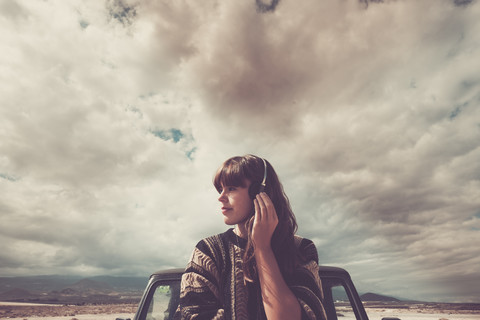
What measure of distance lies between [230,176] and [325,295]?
2166mm

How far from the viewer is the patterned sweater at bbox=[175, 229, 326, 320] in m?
1.45

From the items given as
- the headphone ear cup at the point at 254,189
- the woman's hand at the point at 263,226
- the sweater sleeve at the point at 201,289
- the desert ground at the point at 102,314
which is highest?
the desert ground at the point at 102,314

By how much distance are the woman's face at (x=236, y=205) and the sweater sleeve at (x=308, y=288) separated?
0.43m

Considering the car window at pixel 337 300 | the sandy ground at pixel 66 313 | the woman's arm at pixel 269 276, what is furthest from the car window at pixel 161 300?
the sandy ground at pixel 66 313

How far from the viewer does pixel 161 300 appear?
3.19 meters

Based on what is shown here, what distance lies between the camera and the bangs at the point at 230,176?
178 centimetres

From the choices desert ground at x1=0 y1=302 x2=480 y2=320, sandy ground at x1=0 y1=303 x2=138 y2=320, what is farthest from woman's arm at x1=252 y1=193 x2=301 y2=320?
sandy ground at x1=0 y1=303 x2=138 y2=320

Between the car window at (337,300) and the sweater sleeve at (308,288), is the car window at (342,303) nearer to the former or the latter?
the car window at (337,300)

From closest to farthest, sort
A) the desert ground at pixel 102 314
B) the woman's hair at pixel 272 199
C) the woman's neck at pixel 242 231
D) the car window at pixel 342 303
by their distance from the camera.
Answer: the woman's hair at pixel 272 199
the woman's neck at pixel 242 231
the car window at pixel 342 303
the desert ground at pixel 102 314

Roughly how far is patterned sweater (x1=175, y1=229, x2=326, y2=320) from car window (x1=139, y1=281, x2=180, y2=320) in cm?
174

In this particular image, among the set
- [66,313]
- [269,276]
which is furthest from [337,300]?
[66,313]

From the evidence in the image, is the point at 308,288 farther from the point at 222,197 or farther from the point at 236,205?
the point at 222,197

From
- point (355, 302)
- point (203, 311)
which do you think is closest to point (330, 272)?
point (355, 302)

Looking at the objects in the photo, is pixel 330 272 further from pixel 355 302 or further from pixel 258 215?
pixel 258 215
